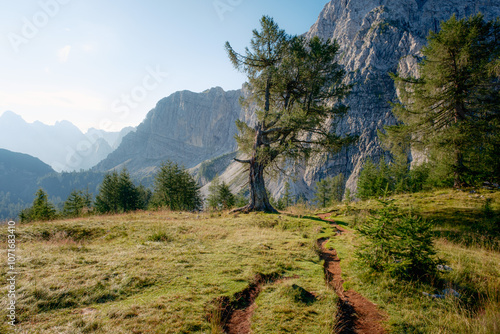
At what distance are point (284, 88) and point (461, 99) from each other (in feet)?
49.4

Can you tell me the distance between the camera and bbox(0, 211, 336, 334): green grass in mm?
3424

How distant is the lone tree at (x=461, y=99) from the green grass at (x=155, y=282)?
17767 mm

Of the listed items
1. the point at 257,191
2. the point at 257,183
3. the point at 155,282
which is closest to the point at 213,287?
the point at 155,282

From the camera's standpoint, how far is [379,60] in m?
145

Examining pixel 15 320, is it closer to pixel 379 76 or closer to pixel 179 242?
pixel 179 242

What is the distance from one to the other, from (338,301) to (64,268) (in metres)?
6.68

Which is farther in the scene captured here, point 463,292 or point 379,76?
point 379,76

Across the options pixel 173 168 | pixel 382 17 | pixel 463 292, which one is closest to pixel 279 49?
pixel 463 292

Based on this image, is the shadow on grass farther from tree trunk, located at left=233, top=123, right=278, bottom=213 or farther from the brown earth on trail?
tree trunk, located at left=233, top=123, right=278, bottom=213

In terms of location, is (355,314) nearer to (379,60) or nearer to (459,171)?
(459,171)

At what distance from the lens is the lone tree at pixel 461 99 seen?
54.6 ft

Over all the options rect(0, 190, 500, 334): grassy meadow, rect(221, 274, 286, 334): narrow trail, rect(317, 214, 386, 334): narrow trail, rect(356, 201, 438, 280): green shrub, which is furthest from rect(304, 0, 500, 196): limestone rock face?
rect(221, 274, 286, 334): narrow trail

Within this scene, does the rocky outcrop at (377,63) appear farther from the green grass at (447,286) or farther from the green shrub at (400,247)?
the green shrub at (400,247)

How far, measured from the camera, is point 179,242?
8.39m
